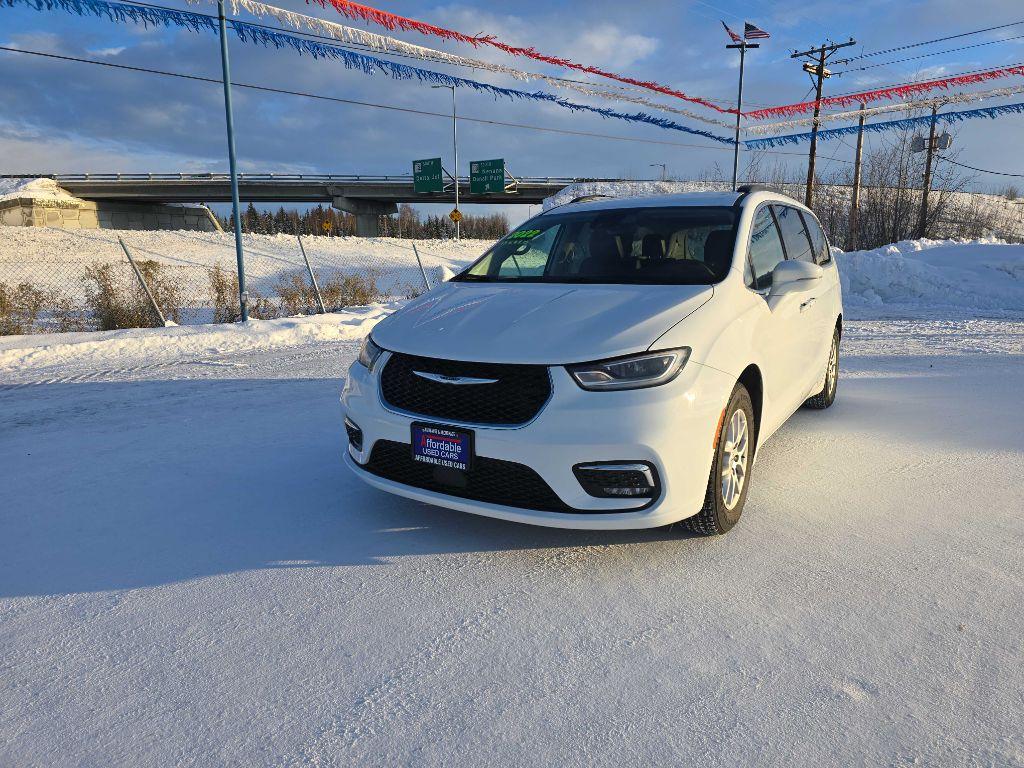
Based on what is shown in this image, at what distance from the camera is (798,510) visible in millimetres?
3502

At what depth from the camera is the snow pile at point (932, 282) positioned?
13.3 m

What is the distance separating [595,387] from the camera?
8.95 ft

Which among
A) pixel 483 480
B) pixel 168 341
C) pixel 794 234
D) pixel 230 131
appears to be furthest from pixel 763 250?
pixel 230 131

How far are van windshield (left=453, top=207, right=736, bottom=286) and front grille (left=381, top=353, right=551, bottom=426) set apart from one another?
115 centimetres

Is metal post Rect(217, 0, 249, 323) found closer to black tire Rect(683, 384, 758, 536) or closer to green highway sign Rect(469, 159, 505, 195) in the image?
black tire Rect(683, 384, 758, 536)

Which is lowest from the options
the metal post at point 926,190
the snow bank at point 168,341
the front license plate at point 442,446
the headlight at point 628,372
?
the snow bank at point 168,341

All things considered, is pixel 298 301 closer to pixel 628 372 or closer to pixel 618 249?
pixel 618 249

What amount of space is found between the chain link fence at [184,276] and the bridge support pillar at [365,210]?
24849 mm

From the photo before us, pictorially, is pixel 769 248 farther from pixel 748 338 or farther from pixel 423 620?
pixel 423 620

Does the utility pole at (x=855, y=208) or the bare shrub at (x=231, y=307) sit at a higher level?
the utility pole at (x=855, y=208)

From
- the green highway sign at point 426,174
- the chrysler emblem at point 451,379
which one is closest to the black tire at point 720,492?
the chrysler emblem at point 451,379

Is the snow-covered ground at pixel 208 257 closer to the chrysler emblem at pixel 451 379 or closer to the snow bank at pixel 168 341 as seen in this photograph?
the snow bank at pixel 168 341

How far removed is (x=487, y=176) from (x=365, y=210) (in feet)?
73.5

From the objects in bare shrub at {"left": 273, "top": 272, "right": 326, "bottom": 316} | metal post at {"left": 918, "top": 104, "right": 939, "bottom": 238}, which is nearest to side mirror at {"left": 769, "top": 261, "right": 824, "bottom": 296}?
bare shrub at {"left": 273, "top": 272, "right": 326, "bottom": 316}
